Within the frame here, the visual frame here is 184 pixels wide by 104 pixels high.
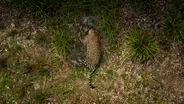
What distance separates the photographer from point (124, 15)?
12836 mm

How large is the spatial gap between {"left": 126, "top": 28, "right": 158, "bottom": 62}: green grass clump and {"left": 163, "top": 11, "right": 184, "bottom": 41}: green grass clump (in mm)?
585

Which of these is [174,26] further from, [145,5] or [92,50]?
[92,50]

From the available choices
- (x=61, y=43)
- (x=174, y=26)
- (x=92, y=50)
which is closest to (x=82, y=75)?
(x=92, y=50)

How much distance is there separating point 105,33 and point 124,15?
1.02 m

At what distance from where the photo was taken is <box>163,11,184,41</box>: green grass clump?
1211cm

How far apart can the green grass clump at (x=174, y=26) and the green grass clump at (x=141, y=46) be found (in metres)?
0.58

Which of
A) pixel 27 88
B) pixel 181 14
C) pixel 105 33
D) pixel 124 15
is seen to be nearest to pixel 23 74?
pixel 27 88

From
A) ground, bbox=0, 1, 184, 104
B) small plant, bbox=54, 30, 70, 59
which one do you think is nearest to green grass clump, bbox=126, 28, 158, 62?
ground, bbox=0, 1, 184, 104

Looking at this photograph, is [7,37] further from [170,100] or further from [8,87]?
[170,100]

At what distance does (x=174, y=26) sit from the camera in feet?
39.7

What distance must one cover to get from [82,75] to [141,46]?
2227mm

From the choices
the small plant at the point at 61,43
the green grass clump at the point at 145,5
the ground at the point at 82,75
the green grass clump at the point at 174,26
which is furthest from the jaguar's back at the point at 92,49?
the green grass clump at the point at 174,26

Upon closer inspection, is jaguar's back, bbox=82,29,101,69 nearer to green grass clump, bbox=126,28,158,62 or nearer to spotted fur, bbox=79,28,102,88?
spotted fur, bbox=79,28,102,88

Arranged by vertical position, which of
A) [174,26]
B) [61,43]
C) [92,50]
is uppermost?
[174,26]
